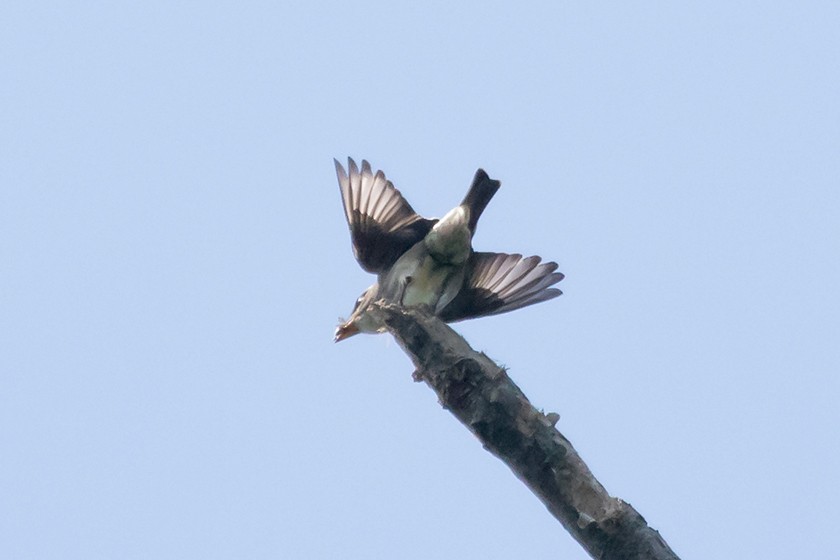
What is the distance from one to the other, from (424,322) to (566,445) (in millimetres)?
1402

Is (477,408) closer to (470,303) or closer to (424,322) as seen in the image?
(424,322)

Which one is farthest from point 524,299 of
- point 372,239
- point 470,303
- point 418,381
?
point 418,381

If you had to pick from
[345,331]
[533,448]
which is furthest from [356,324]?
[533,448]

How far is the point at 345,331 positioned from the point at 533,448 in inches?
162

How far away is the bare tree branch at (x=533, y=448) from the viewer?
4.18 metres

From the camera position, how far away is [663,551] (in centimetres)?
406

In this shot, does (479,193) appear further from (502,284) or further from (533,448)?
(533,448)

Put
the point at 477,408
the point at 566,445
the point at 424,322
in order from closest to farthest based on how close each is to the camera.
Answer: the point at 566,445, the point at 477,408, the point at 424,322

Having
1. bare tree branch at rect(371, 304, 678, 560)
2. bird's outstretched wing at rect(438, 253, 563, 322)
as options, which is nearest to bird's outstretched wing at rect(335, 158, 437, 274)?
bird's outstretched wing at rect(438, 253, 563, 322)

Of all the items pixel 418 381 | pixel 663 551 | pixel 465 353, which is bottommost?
pixel 663 551

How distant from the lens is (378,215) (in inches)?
339

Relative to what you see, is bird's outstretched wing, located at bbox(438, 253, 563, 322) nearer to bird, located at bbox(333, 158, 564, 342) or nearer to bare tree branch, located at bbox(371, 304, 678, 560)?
bird, located at bbox(333, 158, 564, 342)

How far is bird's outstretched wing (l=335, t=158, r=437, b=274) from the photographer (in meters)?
8.56

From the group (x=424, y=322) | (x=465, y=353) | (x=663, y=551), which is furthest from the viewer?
(x=424, y=322)
